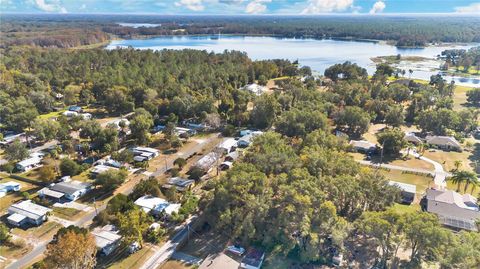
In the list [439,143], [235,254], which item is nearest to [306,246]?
[235,254]

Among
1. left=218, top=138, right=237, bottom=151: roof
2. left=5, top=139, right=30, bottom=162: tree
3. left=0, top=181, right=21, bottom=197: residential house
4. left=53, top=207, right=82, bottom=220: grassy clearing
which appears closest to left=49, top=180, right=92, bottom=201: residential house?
left=53, top=207, right=82, bottom=220: grassy clearing

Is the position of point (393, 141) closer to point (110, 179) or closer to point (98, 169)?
point (110, 179)

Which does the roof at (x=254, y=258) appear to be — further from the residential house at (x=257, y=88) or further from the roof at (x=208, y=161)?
the residential house at (x=257, y=88)

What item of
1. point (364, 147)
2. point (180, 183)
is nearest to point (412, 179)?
point (364, 147)

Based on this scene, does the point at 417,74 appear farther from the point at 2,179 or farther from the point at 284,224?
the point at 2,179

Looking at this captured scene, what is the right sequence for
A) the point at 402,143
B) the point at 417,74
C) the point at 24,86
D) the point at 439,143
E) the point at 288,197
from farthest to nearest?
1. the point at 417,74
2. the point at 24,86
3. the point at 439,143
4. the point at 402,143
5. the point at 288,197

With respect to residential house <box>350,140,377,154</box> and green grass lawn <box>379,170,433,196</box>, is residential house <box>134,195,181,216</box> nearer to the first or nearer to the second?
green grass lawn <box>379,170,433,196</box>
